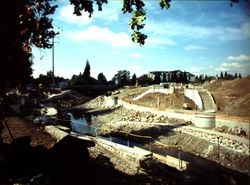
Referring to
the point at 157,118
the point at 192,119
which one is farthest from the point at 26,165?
the point at 157,118

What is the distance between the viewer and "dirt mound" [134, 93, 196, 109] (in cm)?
4947

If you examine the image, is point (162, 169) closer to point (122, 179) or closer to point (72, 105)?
point (122, 179)

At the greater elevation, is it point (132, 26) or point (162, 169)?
point (132, 26)

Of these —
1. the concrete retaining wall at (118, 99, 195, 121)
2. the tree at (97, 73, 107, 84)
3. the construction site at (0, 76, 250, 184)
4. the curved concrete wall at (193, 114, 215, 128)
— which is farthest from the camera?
the tree at (97, 73, 107, 84)

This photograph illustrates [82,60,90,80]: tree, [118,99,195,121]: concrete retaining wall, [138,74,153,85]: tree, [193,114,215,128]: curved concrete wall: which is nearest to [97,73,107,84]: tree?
[82,60,90,80]: tree

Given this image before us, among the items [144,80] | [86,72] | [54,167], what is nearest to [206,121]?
[54,167]

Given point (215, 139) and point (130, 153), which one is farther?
point (215, 139)

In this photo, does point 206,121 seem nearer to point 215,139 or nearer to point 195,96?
point 215,139

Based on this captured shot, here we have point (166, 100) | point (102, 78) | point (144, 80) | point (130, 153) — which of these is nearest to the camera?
point (130, 153)

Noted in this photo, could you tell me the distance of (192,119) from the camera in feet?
125

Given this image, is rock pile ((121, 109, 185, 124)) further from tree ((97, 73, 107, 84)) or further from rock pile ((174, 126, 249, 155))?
tree ((97, 73, 107, 84))

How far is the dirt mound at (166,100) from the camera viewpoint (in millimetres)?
49469

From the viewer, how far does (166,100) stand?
5388cm

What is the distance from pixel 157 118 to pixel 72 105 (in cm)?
4667
